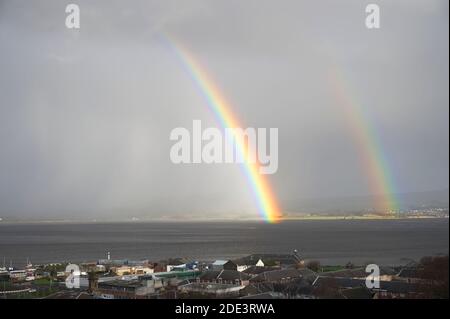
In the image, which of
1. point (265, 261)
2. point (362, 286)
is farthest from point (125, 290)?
point (265, 261)

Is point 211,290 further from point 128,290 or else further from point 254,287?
point 128,290

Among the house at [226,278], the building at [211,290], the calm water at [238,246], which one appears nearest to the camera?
the building at [211,290]

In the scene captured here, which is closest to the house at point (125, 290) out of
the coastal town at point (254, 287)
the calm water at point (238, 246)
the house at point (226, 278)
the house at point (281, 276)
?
the coastal town at point (254, 287)

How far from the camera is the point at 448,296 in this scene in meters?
7.29

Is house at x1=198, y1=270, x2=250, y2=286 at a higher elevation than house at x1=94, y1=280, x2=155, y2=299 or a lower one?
lower

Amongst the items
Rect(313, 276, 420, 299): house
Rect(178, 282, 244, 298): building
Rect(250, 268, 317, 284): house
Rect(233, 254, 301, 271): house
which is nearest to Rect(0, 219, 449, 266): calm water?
Rect(233, 254, 301, 271): house

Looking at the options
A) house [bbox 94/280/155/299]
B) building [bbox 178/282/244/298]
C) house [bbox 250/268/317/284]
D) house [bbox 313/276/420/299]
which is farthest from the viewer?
house [bbox 250/268/317/284]

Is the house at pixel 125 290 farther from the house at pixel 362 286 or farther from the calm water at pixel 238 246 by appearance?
the calm water at pixel 238 246

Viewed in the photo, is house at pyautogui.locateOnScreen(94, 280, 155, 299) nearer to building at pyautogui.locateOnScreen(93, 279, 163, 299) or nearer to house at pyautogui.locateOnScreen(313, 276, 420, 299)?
building at pyautogui.locateOnScreen(93, 279, 163, 299)

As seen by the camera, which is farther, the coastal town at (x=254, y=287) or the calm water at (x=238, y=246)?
the calm water at (x=238, y=246)
